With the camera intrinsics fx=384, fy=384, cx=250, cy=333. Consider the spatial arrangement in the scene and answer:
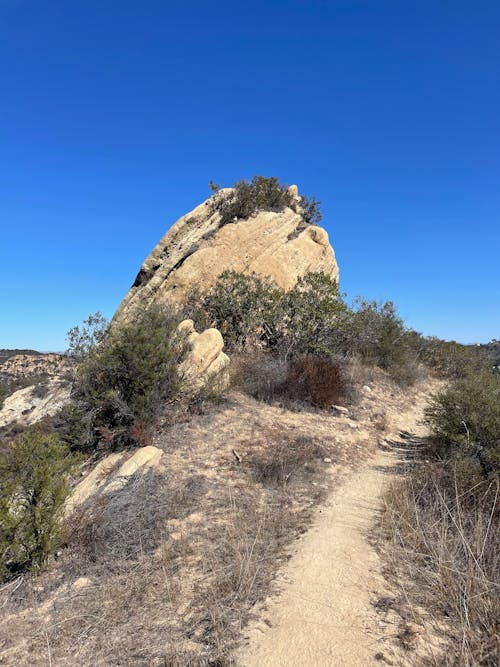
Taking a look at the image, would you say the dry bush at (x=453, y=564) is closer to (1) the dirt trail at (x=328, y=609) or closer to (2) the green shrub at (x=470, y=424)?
(1) the dirt trail at (x=328, y=609)

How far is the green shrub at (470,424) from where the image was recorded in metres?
6.11

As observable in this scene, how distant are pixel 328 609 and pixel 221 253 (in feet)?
47.0

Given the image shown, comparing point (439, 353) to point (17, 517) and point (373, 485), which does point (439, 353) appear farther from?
point (17, 517)

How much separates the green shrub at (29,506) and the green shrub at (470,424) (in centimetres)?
580

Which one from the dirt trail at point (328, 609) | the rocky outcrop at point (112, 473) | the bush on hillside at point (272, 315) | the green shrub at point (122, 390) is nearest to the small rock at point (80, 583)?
the rocky outcrop at point (112, 473)

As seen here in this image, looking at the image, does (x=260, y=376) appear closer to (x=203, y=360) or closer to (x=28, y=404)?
(x=203, y=360)

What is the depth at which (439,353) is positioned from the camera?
67.6 ft

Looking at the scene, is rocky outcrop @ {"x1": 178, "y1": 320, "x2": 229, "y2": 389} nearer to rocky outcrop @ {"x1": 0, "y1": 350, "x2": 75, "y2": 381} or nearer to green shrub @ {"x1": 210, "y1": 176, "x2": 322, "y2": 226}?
green shrub @ {"x1": 210, "y1": 176, "x2": 322, "y2": 226}

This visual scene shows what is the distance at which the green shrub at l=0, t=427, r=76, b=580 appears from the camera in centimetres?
418

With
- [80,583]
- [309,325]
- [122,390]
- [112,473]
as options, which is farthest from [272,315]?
[80,583]

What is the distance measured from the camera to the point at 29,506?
14.3 ft

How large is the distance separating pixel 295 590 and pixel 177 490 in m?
2.74

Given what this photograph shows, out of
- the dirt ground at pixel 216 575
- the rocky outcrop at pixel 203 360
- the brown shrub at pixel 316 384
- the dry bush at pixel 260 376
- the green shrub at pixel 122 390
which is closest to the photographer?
the dirt ground at pixel 216 575

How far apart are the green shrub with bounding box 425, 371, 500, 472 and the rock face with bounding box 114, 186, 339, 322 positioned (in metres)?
10.2
